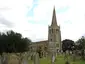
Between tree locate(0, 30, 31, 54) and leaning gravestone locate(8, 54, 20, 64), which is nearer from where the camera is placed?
leaning gravestone locate(8, 54, 20, 64)

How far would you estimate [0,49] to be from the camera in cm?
6681

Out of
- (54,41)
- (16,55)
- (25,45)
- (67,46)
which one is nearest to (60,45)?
(54,41)

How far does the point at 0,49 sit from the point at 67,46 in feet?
222

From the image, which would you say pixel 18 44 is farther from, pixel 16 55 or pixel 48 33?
pixel 48 33

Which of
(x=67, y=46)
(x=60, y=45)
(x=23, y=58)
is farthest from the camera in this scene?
(x=60, y=45)

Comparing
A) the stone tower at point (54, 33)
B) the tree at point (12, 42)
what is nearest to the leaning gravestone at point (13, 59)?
the tree at point (12, 42)

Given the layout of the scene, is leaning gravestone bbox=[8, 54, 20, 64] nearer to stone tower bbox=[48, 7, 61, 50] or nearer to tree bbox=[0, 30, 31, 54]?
tree bbox=[0, 30, 31, 54]

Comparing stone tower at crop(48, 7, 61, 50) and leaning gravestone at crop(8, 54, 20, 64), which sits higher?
stone tower at crop(48, 7, 61, 50)

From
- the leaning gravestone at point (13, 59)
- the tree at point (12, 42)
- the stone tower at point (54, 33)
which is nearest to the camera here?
the leaning gravestone at point (13, 59)

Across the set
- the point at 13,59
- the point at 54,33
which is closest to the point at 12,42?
the point at 13,59

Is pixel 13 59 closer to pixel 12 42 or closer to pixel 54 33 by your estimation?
pixel 12 42

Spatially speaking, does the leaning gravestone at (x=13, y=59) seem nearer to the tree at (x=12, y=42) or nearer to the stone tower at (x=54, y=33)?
the tree at (x=12, y=42)

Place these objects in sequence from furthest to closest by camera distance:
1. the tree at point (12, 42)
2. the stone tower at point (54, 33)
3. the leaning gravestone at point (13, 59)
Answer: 1. the stone tower at point (54, 33)
2. the tree at point (12, 42)
3. the leaning gravestone at point (13, 59)

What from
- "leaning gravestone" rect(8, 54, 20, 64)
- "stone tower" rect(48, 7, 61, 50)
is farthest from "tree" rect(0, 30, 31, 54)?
"stone tower" rect(48, 7, 61, 50)
